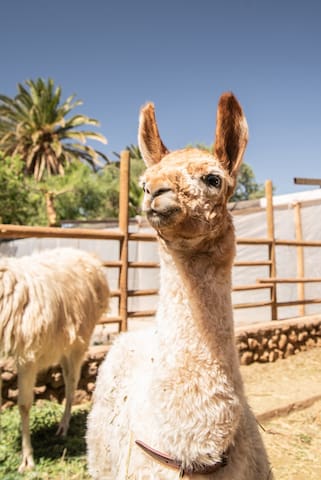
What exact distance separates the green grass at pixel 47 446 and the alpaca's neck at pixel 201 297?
6.57ft

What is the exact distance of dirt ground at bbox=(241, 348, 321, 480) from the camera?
2.90 metres

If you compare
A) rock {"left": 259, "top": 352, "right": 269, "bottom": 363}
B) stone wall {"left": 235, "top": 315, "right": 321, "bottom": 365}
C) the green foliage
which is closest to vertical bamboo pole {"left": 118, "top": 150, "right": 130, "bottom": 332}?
stone wall {"left": 235, "top": 315, "right": 321, "bottom": 365}

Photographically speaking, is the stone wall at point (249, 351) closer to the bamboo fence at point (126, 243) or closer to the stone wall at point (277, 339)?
the stone wall at point (277, 339)

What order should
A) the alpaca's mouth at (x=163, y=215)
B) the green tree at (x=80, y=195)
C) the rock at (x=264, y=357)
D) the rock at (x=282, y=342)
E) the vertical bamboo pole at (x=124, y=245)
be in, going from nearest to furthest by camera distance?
1. the alpaca's mouth at (x=163, y=215)
2. the vertical bamboo pole at (x=124, y=245)
3. the rock at (x=264, y=357)
4. the rock at (x=282, y=342)
5. the green tree at (x=80, y=195)

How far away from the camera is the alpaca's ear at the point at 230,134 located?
1.28 metres

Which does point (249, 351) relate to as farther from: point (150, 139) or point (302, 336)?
point (150, 139)

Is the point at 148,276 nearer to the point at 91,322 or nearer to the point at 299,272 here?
the point at 299,272

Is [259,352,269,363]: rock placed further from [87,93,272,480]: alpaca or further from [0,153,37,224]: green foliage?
[0,153,37,224]: green foliage

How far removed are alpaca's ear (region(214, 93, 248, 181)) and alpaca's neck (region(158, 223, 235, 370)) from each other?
239mm

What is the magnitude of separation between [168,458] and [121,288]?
3.41 m

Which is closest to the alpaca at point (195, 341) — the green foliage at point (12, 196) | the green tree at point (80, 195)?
the green foliage at point (12, 196)

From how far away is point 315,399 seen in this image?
13.5 ft

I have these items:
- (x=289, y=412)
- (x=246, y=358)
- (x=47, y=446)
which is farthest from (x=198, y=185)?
(x=246, y=358)

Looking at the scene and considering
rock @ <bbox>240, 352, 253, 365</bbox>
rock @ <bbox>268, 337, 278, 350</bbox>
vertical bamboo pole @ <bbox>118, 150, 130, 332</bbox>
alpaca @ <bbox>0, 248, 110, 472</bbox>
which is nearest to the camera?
alpaca @ <bbox>0, 248, 110, 472</bbox>
